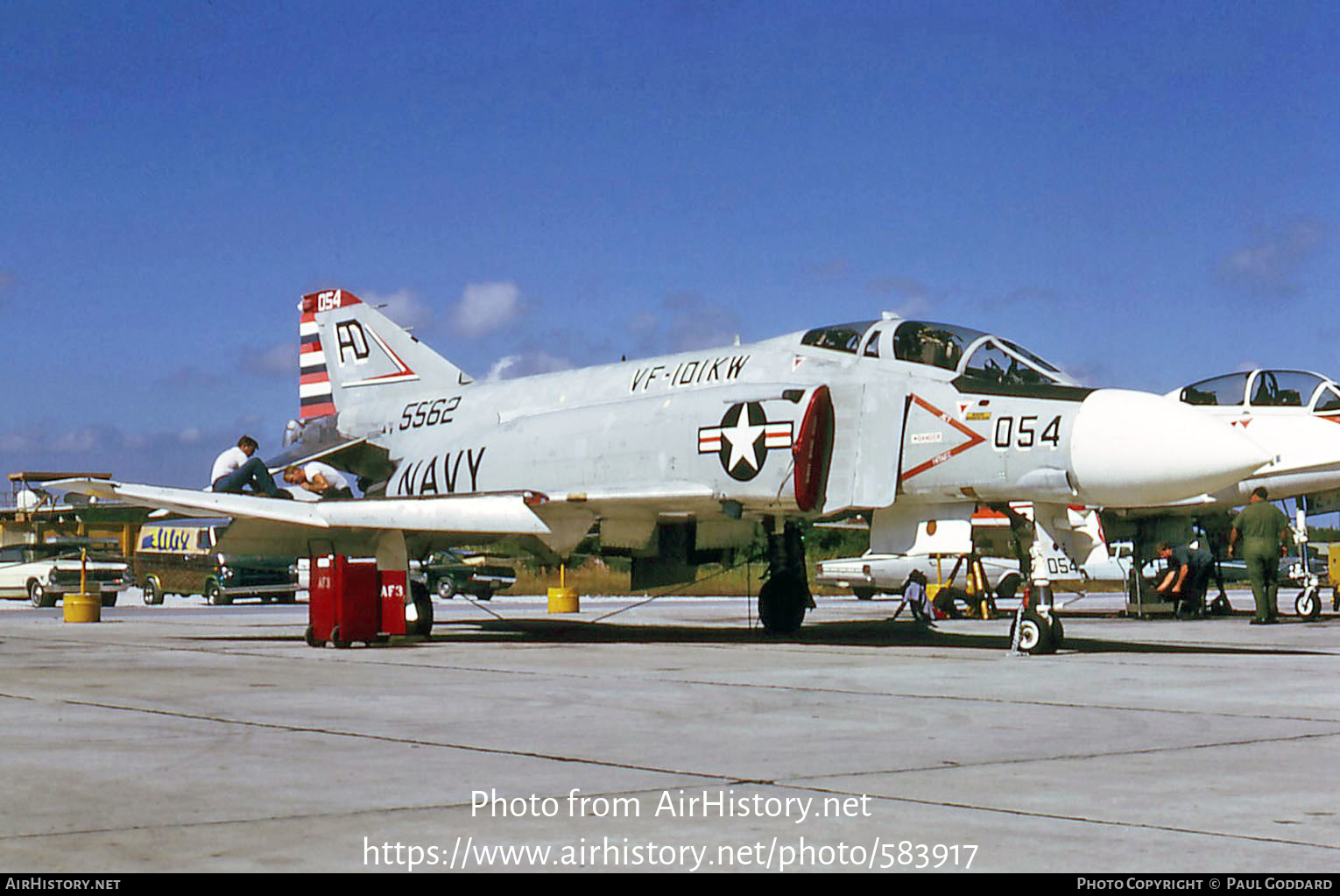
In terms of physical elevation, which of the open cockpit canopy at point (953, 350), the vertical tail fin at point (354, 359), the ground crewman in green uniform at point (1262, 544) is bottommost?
the ground crewman in green uniform at point (1262, 544)

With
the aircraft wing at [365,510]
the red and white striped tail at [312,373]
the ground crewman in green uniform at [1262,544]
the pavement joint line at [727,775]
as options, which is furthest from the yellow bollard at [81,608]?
the ground crewman in green uniform at [1262,544]

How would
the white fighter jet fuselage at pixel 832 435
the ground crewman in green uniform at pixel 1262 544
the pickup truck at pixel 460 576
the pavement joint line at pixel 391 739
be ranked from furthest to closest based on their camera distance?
the pickup truck at pixel 460 576
the ground crewman in green uniform at pixel 1262 544
the white fighter jet fuselage at pixel 832 435
the pavement joint line at pixel 391 739

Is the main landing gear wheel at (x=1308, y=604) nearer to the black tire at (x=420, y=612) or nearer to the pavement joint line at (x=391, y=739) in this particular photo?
the black tire at (x=420, y=612)

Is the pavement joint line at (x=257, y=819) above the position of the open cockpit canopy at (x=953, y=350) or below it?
below

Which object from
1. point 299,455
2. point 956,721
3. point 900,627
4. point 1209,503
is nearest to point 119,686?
point 956,721

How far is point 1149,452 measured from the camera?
10438 millimetres

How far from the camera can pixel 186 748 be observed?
589 cm

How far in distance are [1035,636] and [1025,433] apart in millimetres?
1611

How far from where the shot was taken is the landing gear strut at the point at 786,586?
14.8 metres

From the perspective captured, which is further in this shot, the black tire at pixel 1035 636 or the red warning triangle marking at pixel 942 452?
the red warning triangle marking at pixel 942 452

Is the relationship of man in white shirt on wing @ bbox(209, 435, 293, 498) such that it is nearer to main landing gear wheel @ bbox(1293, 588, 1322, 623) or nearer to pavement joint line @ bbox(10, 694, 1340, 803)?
pavement joint line @ bbox(10, 694, 1340, 803)

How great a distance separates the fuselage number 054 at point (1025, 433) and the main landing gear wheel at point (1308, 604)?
9.42 metres

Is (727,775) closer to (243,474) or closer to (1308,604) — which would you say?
(243,474)
